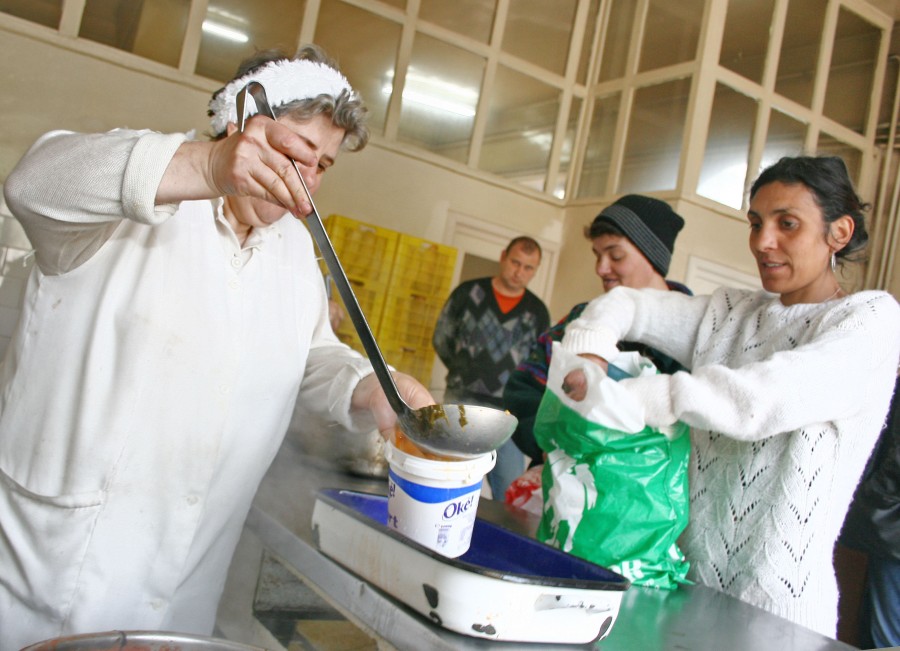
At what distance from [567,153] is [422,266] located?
1877 millimetres

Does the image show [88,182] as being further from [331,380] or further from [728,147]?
[728,147]

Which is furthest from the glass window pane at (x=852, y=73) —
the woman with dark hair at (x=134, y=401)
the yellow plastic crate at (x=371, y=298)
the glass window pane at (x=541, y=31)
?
the woman with dark hair at (x=134, y=401)

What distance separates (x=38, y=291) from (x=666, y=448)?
1029 mm

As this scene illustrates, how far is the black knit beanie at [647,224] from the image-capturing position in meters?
1.96

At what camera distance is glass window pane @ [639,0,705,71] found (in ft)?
16.8

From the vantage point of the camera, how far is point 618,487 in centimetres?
117

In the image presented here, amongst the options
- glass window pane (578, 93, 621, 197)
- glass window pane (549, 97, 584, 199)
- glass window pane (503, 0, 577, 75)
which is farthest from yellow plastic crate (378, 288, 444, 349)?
glass window pane (503, 0, 577, 75)

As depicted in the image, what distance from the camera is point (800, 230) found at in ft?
4.40

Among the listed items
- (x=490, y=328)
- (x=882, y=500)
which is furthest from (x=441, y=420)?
(x=490, y=328)

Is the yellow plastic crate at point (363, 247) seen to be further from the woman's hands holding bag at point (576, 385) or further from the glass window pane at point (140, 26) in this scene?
the woman's hands holding bag at point (576, 385)

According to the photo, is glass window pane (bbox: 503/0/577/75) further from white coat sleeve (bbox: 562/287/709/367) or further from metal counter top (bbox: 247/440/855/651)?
metal counter top (bbox: 247/440/855/651)

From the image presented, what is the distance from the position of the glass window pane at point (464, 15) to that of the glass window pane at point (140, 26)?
1668 millimetres

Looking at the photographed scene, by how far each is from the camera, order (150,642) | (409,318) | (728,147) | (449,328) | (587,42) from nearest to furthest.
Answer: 1. (150,642)
2. (449,328)
3. (409,318)
4. (728,147)
5. (587,42)

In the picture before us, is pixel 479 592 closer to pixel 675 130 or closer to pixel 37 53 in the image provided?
pixel 37 53
